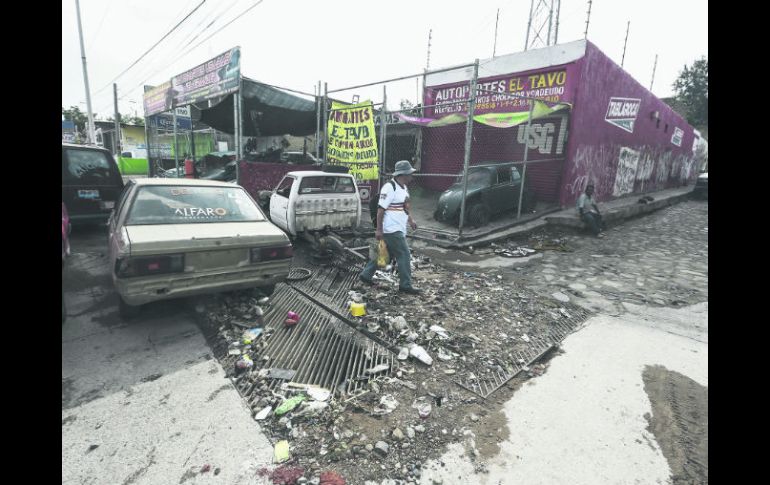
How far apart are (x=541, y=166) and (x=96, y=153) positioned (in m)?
11.5

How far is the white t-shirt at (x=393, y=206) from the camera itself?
15.5 ft

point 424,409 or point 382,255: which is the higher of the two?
point 382,255

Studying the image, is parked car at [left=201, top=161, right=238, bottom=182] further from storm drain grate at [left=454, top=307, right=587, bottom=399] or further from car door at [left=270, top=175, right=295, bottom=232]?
storm drain grate at [left=454, top=307, right=587, bottom=399]

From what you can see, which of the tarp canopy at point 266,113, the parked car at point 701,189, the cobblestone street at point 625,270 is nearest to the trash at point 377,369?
the cobblestone street at point 625,270

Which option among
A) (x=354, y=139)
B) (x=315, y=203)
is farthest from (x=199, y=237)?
(x=354, y=139)

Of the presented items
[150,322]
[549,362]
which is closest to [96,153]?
[150,322]

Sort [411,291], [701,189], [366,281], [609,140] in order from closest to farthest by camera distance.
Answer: [411,291]
[366,281]
[609,140]
[701,189]

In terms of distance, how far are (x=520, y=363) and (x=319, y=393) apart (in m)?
1.89

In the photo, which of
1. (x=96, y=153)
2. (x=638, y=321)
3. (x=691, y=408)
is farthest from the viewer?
(x=96, y=153)

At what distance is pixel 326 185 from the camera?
22.8 ft

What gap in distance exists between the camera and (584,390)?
2986 mm

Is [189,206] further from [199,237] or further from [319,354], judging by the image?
[319,354]

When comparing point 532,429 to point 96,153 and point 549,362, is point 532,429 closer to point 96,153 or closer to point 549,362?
point 549,362

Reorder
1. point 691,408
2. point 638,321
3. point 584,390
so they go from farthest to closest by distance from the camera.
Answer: point 638,321, point 584,390, point 691,408
